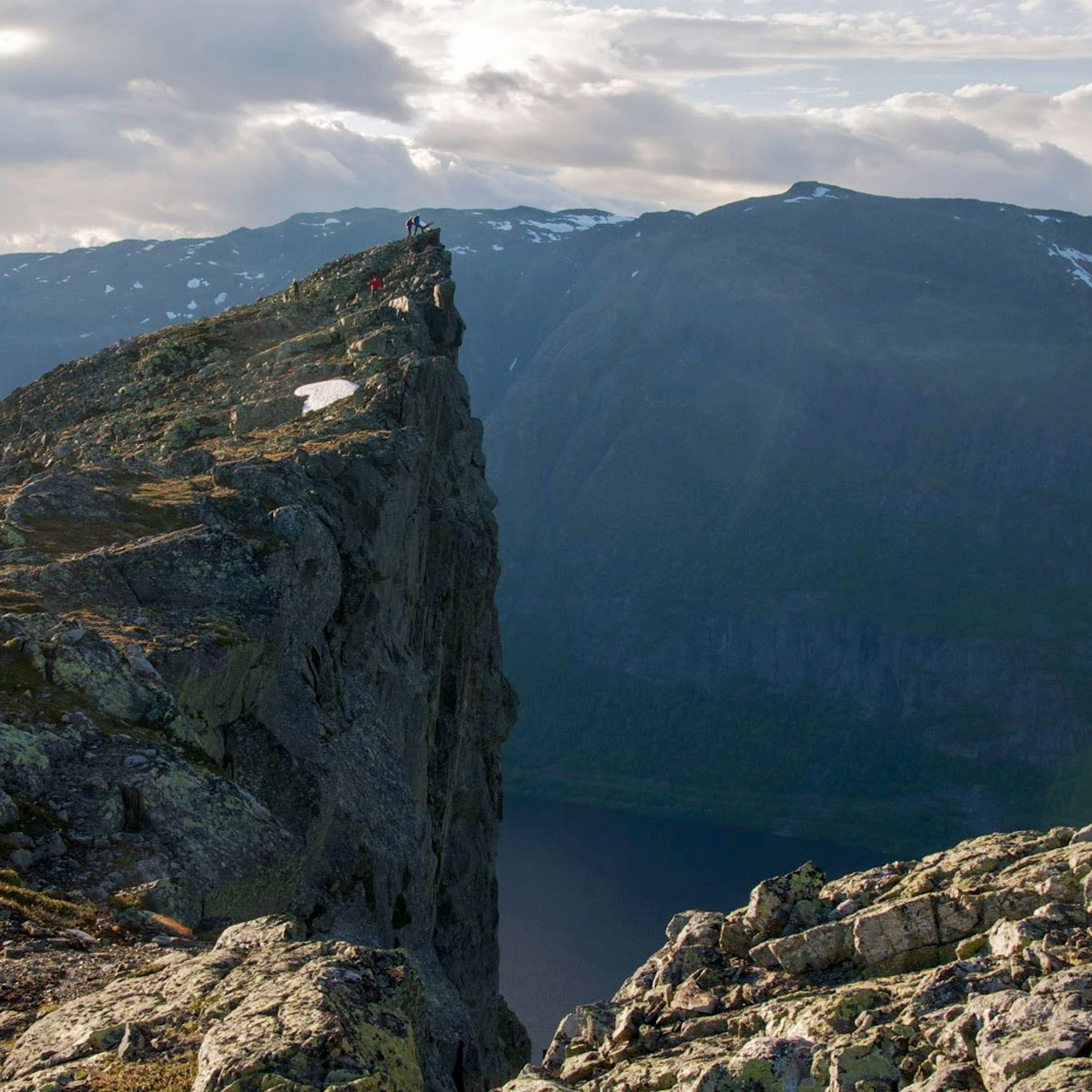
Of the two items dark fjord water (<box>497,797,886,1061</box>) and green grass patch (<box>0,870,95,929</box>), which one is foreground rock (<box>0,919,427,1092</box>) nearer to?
green grass patch (<box>0,870,95,929</box>)

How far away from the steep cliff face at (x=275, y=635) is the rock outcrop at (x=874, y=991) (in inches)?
145

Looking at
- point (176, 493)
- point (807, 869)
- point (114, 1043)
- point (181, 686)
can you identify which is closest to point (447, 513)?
point (176, 493)

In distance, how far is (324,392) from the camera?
59875mm

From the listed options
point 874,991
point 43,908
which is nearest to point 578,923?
point 43,908

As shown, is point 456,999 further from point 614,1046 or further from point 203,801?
point 614,1046

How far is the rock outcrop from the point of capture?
13.5 meters

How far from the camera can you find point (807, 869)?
20.9 metres

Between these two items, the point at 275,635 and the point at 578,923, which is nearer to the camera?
the point at 275,635

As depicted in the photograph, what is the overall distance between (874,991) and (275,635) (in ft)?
70.8

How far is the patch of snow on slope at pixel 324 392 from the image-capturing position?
58250 millimetres

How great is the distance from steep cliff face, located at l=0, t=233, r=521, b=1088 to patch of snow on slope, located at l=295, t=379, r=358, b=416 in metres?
0.22

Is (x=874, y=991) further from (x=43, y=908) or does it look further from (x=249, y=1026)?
(x=43, y=908)

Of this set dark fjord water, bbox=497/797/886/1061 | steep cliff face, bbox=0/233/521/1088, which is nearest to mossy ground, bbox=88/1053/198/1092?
steep cliff face, bbox=0/233/521/1088

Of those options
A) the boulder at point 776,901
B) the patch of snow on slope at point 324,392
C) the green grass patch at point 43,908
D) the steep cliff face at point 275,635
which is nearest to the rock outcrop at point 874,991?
the boulder at point 776,901
